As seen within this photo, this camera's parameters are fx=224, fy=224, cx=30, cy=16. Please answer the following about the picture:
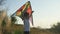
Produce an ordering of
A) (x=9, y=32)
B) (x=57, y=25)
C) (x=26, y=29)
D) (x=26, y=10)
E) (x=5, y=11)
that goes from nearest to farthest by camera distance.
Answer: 1. (x=26, y=29)
2. (x=26, y=10)
3. (x=9, y=32)
4. (x=5, y=11)
5. (x=57, y=25)

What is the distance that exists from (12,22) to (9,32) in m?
1.46

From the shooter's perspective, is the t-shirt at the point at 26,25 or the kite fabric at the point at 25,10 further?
the kite fabric at the point at 25,10

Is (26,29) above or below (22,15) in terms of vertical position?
below

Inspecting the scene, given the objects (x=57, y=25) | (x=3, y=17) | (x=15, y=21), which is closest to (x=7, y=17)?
(x=3, y=17)

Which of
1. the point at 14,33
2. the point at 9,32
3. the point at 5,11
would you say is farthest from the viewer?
the point at 5,11

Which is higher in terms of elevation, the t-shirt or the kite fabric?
the kite fabric

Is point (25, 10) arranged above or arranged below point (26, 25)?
above

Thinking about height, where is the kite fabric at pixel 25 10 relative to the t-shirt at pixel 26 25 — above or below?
above

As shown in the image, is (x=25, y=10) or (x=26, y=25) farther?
(x=25, y=10)

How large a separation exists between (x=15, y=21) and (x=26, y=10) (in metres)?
5.65

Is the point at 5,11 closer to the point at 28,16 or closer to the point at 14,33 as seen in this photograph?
the point at 14,33

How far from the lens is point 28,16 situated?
426 inches

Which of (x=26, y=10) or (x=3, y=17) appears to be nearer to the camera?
(x=26, y=10)

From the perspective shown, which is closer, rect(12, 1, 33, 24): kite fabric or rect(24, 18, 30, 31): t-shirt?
rect(24, 18, 30, 31): t-shirt
